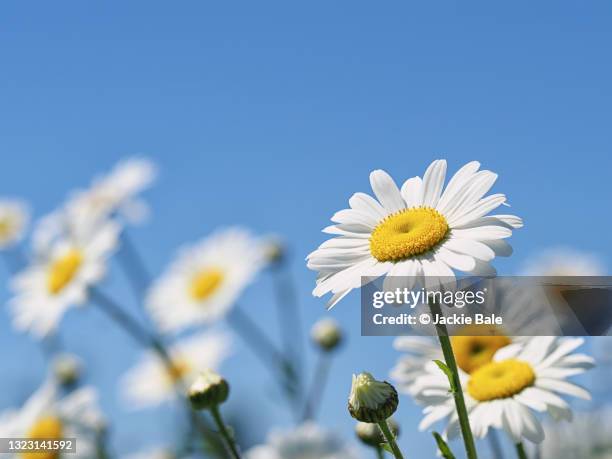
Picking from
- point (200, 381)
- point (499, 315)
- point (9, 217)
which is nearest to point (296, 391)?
point (200, 381)

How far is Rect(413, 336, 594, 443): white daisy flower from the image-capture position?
2.11 metres

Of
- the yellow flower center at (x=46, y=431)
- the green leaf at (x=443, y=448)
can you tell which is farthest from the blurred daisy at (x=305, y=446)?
the green leaf at (x=443, y=448)

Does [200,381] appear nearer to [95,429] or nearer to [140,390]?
[95,429]

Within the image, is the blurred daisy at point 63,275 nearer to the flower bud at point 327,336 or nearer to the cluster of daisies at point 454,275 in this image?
the flower bud at point 327,336

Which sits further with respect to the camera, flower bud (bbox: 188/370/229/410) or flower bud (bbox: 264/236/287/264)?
flower bud (bbox: 264/236/287/264)

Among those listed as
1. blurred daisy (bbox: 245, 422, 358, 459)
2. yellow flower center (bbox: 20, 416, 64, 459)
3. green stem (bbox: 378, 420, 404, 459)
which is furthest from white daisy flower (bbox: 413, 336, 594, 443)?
yellow flower center (bbox: 20, 416, 64, 459)

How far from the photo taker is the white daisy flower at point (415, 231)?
5.80 ft

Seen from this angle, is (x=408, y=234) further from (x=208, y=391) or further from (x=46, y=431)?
(x=46, y=431)

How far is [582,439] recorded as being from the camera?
3.85 metres

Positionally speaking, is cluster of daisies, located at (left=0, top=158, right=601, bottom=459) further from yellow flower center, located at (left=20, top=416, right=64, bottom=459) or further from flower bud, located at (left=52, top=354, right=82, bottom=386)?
flower bud, located at (left=52, top=354, right=82, bottom=386)

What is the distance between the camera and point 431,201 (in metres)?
1.94

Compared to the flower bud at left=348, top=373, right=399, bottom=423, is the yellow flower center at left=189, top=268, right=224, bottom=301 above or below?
above

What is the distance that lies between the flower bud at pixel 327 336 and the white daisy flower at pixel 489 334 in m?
2.62

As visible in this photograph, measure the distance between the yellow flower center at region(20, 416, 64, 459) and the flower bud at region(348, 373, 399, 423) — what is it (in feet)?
7.40
